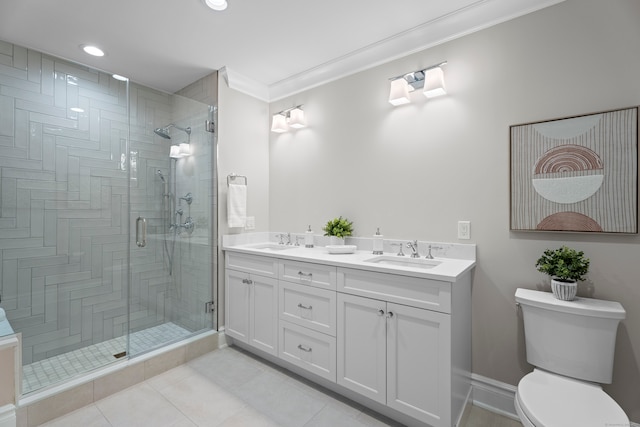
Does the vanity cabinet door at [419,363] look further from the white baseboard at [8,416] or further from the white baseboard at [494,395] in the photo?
the white baseboard at [8,416]

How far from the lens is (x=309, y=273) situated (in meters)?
2.07

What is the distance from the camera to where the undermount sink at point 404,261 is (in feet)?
6.41

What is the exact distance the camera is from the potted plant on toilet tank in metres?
1.50

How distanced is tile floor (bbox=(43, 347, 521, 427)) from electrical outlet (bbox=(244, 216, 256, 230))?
1244 millimetres

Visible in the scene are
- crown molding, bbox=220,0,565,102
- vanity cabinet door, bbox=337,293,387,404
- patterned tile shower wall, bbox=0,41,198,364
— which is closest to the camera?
vanity cabinet door, bbox=337,293,387,404

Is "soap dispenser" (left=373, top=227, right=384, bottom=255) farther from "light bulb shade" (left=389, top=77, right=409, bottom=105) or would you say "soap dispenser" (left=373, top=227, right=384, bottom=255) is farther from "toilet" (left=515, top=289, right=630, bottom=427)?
"light bulb shade" (left=389, top=77, right=409, bottom=105)

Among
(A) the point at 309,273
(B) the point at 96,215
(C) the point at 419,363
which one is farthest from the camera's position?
(B) the point at 96,215

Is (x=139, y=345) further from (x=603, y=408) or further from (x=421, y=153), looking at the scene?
(x=603, y=408)

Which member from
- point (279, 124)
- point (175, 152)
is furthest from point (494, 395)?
point (175, 152)

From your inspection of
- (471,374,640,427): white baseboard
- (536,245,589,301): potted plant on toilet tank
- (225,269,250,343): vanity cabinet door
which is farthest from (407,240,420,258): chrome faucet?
(225,269,250,343): vanity cabinet door

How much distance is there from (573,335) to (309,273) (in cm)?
145

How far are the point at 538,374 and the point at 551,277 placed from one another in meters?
0.53

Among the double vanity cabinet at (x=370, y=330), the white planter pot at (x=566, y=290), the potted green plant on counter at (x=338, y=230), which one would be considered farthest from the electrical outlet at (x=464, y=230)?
the potted green plant on counter at (x=338, y=230)

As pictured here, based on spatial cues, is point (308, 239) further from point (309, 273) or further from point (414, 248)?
point (414, 248)
